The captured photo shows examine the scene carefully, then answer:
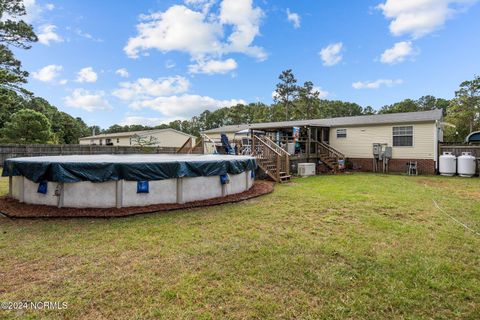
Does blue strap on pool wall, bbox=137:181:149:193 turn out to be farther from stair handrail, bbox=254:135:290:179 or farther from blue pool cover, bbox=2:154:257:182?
stair handrail, bbox=254:135:290:179

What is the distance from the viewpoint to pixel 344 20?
46.3 ft

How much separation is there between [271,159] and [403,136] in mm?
8194

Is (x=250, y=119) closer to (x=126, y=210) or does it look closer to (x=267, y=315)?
(x=126, y=210)

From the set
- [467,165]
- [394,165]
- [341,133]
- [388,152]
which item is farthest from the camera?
[341,133]

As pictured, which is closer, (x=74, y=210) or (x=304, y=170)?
(x=74, y=210)

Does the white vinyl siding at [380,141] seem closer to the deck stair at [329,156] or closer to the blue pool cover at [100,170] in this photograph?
the deck stair at [329,156]

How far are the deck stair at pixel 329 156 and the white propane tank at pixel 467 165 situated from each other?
17.6 feet

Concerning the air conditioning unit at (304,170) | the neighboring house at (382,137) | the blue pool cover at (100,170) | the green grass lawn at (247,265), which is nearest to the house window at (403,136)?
the neighboring house at (382,137)

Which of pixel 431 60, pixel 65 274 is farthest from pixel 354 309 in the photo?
pixel 431 60

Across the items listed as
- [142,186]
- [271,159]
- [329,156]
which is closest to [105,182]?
[142,186]

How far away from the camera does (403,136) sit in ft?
46.1

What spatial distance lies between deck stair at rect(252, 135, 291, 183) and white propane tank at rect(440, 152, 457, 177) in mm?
8049

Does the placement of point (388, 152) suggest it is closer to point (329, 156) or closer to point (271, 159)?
point (329, 156)

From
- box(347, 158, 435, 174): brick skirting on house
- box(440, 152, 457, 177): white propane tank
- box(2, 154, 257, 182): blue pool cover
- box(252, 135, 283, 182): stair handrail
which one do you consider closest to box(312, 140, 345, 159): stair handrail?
box(347, 158, 435, 174): brick skirting on house
